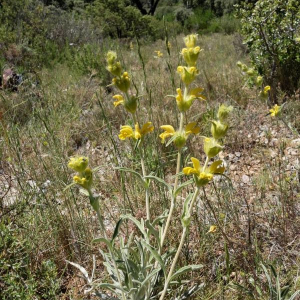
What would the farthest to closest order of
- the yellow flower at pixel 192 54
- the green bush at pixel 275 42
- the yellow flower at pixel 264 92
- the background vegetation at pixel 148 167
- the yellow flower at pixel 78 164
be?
the green bush at pixel 275 42 < the yellow flower at pixel 264 92 < the background vegetation at pixel 148 167 < the yellow flower at pixel 192 54 < the yellow flower at pixel 78 164

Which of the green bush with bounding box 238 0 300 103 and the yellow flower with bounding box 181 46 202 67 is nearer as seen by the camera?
the yellow flower with bounding box 181 46 202 67

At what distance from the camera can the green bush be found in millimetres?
3143

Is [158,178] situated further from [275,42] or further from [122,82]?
[275,42]

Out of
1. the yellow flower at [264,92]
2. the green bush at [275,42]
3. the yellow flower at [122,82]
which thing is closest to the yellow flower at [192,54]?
the yellow flower at [122,82]

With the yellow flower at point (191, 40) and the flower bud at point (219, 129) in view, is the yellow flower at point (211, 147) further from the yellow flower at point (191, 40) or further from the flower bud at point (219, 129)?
the yellow flower at point (191, 40)

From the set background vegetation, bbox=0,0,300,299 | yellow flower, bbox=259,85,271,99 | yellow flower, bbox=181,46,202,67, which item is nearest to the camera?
yellow flower, bbox=181,46,202,67

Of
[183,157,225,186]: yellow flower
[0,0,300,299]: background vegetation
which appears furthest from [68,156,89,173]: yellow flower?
[0,0,300,299]: background vegetation

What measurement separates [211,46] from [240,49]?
1.81 metres

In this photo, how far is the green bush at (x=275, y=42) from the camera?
3.14 m

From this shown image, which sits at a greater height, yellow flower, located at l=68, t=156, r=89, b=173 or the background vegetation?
yellow flower, located at l=68, t=156, r=89, b=173

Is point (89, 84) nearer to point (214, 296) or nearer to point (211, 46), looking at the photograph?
point (214, 296)

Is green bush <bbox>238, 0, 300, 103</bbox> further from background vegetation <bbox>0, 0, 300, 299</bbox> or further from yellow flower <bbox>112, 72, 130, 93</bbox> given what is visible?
yellow flower <bbox>112, 72, 130, 93</bbox>

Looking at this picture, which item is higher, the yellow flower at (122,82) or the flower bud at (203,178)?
the yellow flower at (122,82)

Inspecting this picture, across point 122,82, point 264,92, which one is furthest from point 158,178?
point 264,92
